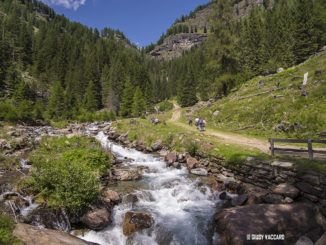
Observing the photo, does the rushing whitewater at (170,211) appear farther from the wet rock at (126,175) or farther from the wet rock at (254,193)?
the wet rock at (254,193)

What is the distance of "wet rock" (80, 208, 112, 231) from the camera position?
733 cm

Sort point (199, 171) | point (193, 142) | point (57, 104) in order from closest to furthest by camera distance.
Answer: point (199, 171) → point (193, 142) → point (57, 104)

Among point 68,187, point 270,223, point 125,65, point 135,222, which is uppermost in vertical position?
point 125,65

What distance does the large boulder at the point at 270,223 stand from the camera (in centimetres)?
585

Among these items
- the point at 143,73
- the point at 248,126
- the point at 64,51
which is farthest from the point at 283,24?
the point at 64,51

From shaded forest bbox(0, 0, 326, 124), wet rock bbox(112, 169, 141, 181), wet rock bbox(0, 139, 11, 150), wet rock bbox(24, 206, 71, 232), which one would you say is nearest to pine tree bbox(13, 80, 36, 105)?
shaded forest bbox(0, 0, 326, 124)

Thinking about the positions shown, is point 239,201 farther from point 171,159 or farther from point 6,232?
point 6,232

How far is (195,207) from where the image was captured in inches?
367

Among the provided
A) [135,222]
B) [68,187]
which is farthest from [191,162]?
[68,187]

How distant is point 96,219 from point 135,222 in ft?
5.70

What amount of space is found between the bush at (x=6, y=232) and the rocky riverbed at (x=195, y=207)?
30 cm

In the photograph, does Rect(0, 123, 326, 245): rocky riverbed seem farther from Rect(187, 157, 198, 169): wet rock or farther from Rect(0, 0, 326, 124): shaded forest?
Rect(0, 0, 326, 124): shaded forest

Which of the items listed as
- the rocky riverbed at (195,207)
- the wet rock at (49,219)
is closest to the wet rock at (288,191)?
the rocky riverbed at (195,207)

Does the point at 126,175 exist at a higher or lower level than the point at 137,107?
lower
